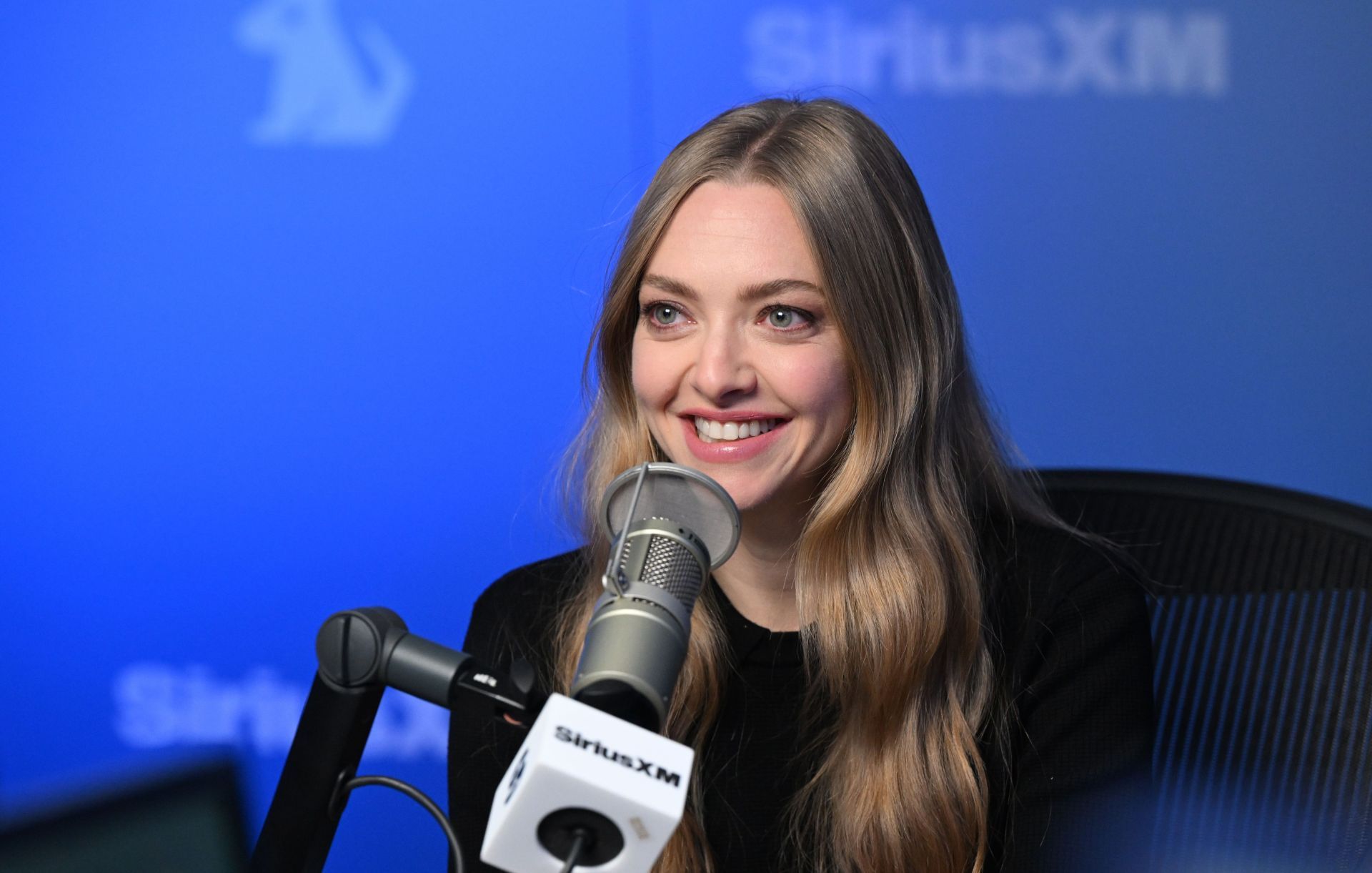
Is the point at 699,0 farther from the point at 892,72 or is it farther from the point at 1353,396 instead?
the point at 1353,396

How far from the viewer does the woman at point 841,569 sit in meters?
1.38

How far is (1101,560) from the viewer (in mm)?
1524

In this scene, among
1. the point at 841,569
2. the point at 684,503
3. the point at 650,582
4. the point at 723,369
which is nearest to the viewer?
the point at 650,582

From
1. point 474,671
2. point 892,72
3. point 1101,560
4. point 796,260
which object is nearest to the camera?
point 474,671

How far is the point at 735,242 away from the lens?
4.54 ft

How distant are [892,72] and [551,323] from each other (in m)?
0.68

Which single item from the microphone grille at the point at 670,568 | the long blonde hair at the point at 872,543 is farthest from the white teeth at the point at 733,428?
the microphone grille at the point at 670,568

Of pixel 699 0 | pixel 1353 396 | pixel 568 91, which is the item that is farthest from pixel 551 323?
pixel 1353 396

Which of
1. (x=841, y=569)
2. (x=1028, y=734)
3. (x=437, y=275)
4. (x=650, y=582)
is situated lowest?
(x=650, y=582)

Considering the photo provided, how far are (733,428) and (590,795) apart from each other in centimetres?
78

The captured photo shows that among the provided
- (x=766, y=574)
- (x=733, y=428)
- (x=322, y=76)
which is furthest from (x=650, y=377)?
(x=322, y=76)

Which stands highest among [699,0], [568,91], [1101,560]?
[699,0]

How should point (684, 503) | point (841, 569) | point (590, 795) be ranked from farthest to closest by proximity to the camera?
point (841, 569) < point (684, 503) < point (590, 795)

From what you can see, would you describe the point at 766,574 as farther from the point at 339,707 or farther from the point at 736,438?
the point at 339,707
